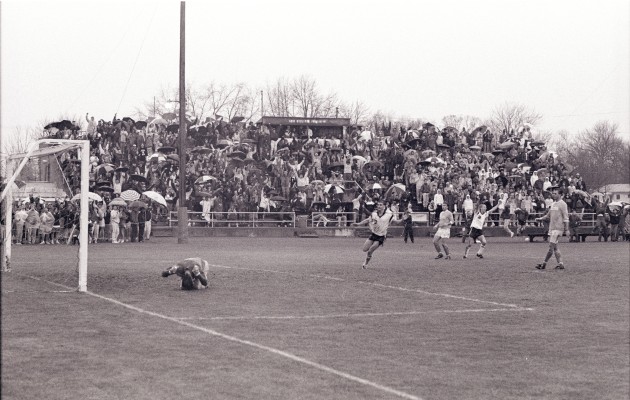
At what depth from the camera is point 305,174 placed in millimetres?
47594

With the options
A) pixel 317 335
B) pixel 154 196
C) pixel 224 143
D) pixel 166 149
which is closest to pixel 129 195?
pixel 154 196

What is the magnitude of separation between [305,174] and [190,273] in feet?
101

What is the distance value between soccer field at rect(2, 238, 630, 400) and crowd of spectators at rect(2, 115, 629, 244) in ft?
78.4

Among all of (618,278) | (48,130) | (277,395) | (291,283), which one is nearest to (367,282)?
(291,283)

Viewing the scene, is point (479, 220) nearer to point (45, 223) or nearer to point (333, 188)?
point (333, 188)

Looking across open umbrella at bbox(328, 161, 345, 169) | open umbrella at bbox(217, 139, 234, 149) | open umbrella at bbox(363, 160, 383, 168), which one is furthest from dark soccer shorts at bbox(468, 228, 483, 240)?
open umbrella at bbox(217, 139, 234, 149)

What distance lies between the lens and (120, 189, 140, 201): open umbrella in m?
40.7

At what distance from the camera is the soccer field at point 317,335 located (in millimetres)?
8156

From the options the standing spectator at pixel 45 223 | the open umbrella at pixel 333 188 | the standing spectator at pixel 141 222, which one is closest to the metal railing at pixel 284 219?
the open umbrella at pixel 333 188

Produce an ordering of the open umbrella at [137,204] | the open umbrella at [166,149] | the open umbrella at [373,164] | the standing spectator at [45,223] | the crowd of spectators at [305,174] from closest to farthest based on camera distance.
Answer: the standing spectator at [45,223], the open umbrella at [137,204], the crowd of spectators at [305,174], the open umbrella at [166,149], the open umbrella at [373,164]

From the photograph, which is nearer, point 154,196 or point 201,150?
point 154,196

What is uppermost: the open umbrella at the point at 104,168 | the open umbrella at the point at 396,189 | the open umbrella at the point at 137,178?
the open umbrella at the point at 104,168

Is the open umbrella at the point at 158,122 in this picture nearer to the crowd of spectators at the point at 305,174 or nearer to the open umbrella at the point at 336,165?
the crowd of spectators at the point at 305,174

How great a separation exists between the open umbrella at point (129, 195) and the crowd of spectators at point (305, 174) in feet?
6.78
